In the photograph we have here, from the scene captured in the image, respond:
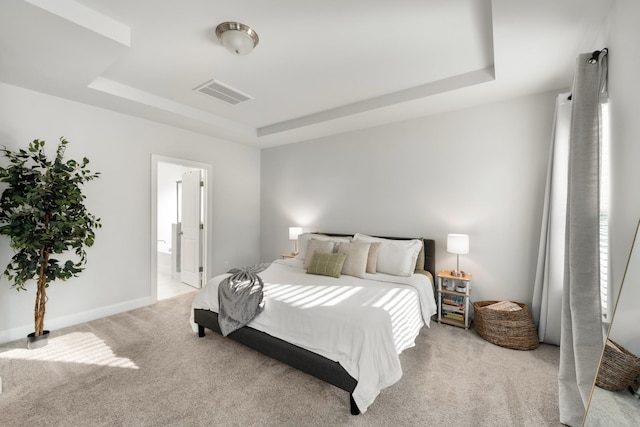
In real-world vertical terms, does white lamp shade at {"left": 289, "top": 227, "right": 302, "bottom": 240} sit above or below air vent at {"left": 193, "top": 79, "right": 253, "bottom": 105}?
below

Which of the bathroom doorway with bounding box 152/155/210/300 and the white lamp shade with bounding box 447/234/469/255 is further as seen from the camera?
the bathroom doorway with bounding box 152/155/210/300

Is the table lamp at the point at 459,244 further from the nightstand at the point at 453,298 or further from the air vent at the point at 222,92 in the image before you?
the air vent at the point at 222,92

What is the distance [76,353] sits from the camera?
101 inches

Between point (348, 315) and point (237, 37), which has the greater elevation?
point (237, 37)

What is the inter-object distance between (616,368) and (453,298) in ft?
7.11

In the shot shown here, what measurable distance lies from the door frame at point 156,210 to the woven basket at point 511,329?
400 centimetres

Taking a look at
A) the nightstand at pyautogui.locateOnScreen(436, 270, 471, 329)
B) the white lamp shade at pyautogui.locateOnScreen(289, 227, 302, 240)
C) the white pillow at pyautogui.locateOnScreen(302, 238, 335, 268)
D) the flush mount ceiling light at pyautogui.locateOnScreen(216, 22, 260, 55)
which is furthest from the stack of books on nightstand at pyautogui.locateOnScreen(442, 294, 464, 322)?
the flush mount ceiling light at pyautogui.locateOnScreen(216, 22, 260, 55)

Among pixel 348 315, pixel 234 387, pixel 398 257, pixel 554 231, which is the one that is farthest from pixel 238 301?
pixel 554 231

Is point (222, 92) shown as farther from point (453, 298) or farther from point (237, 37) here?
point (453, 298)

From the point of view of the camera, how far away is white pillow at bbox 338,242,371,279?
10.4 ft

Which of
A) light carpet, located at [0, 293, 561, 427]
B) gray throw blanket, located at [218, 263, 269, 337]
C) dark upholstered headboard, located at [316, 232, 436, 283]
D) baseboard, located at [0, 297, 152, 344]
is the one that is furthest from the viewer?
dark upholstered headboard, located at [316, 232, 436, 283]

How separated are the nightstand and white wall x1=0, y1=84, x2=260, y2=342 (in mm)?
3502

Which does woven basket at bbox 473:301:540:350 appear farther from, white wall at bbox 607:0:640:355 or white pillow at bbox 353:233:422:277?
white wall at bbox 607:0:640:355

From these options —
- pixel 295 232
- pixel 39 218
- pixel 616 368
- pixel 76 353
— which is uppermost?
pixel 39 218
